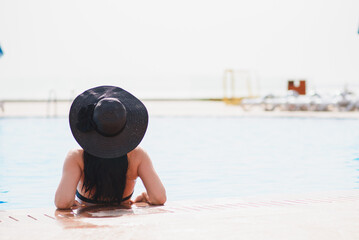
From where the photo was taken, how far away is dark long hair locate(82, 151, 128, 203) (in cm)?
402

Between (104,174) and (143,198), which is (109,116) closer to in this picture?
(104,174)

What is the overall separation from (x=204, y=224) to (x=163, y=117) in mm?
15783

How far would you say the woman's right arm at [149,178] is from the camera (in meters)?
4.17

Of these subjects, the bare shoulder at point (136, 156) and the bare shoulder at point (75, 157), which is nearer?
the bare shoulder at point (75, 157)

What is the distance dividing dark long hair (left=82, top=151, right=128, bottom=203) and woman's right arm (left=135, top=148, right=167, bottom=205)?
0.12 metres

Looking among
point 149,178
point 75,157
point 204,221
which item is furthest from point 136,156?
point 204,221

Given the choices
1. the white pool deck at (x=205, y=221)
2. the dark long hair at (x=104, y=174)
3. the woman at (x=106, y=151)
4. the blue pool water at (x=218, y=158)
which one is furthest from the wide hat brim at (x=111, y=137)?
the blue pool water at (x=218, y=158)

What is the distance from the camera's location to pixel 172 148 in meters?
11.0

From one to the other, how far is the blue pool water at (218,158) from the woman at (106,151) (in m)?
2.12

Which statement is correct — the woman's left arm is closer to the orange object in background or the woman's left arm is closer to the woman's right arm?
the woman's right arm

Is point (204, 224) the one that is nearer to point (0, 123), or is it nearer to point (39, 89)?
point (0, 123)

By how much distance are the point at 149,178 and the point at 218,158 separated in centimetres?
546

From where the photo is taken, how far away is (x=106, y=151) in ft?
12.9

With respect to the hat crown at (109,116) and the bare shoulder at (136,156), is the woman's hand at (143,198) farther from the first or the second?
the hat crown at (109,116)
